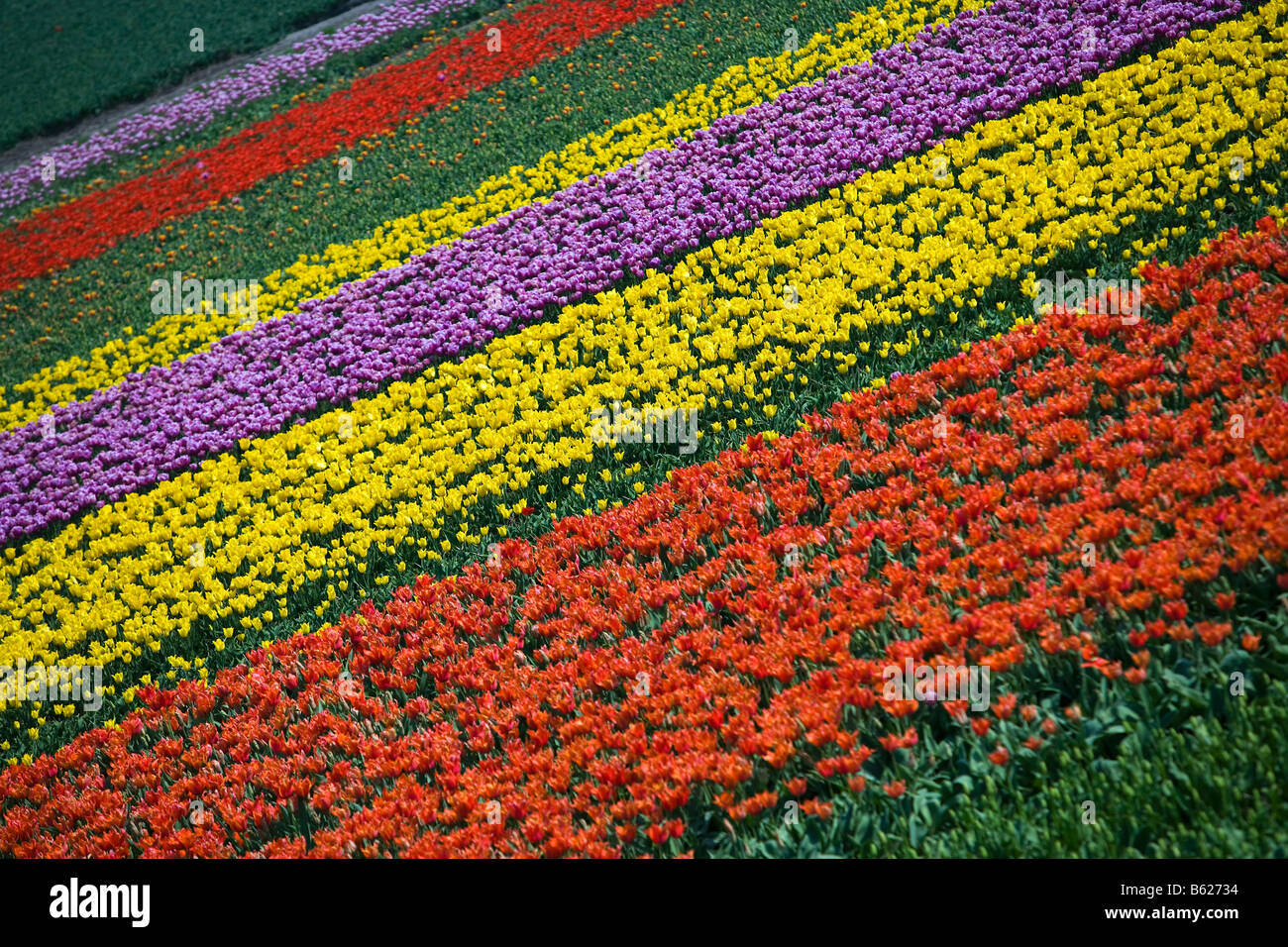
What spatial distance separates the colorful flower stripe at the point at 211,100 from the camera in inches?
792

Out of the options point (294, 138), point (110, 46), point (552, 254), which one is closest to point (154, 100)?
point (110, 46)

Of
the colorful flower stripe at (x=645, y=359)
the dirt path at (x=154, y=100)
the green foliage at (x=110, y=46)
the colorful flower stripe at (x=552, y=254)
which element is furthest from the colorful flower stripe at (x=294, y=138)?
the colorful flower stripe at (x=645, y=359)

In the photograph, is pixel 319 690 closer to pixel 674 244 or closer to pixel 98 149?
Answer: pixel 674 244

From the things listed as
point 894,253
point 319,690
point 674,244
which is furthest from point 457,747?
point 674,244

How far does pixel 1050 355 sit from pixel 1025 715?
3.16 metres

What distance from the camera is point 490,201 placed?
12.3 metres

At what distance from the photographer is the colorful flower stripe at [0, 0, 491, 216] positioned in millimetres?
20109

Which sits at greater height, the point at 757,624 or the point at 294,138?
the point at 294,138

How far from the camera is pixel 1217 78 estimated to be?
329 inches

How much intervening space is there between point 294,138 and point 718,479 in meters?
15.0

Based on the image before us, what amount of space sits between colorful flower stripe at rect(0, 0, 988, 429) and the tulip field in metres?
0.08

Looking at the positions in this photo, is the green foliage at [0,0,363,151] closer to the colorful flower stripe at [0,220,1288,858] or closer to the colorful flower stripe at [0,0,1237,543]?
the colorful flower stripe at [0,0,1237,543]

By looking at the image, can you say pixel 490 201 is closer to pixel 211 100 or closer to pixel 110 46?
pixel 211 100

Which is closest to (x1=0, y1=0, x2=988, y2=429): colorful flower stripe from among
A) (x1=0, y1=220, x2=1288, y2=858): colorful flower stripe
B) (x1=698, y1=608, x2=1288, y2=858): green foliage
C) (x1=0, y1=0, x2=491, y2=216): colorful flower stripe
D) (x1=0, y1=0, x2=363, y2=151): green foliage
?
(x1=0, y1=220, x2=1288, y2=858): colorful flower stripe
